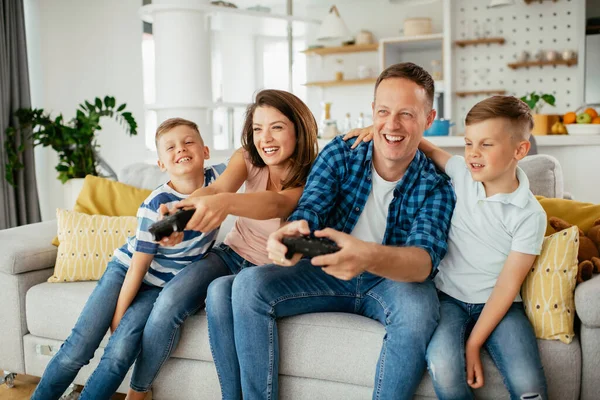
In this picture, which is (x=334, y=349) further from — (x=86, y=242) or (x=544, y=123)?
(x=544, y=123)

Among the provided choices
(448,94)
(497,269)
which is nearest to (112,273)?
(497,269)

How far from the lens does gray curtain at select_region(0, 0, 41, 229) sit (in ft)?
15.8

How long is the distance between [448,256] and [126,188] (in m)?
1.46

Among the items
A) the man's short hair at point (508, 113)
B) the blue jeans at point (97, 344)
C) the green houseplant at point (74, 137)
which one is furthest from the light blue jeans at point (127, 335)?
the green houseplant at point (74, 137)

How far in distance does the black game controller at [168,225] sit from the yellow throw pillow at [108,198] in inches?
43.5

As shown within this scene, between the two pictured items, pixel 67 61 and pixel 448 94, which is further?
pixel 448 94

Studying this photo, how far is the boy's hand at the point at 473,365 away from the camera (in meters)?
1.64

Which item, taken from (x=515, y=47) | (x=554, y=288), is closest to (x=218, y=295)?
(x=554, y=288)

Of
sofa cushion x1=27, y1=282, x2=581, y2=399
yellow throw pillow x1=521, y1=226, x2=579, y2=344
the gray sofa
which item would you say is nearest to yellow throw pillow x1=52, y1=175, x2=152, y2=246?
the gray sofa

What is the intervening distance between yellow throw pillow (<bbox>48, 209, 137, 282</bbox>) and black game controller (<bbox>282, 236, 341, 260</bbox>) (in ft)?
3.73

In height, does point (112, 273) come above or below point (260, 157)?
below

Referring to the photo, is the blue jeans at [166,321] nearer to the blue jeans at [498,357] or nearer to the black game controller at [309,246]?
the black game controller at [309,246]

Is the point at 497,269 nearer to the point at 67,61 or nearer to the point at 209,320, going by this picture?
the point at 209,320

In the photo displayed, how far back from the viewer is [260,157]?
2.07 metres
